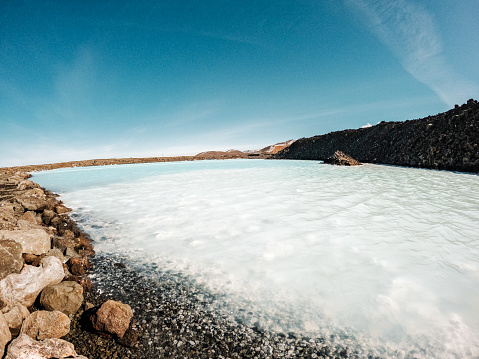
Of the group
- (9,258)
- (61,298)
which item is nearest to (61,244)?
(9,258)

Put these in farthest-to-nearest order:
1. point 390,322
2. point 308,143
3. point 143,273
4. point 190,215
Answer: point 308,143 < point 190,215 < point 143,273 < point 390,322

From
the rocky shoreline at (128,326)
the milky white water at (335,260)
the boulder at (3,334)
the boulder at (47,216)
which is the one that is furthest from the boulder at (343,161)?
the boulder at (3,334)

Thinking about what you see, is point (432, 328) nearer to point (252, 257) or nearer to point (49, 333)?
point (252, 257)

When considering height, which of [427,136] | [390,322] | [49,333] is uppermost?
[427,136]

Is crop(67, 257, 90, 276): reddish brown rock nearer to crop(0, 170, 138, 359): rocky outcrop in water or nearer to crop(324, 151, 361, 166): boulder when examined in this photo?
crop(0, 170, 138, 359): rocky outcrop in water

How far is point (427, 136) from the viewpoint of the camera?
23.9m

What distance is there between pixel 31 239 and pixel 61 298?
1.78 metres

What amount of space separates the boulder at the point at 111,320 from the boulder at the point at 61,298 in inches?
23.1

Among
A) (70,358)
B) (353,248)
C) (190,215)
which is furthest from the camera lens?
(190,215)

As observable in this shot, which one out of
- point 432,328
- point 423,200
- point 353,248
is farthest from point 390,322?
point 423,200

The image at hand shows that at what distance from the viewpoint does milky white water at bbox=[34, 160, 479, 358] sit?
2662mm

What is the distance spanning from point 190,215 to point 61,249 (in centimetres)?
358

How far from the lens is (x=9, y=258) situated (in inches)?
130

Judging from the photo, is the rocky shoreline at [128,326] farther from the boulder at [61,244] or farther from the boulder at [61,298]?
the boulder at [61,244]
